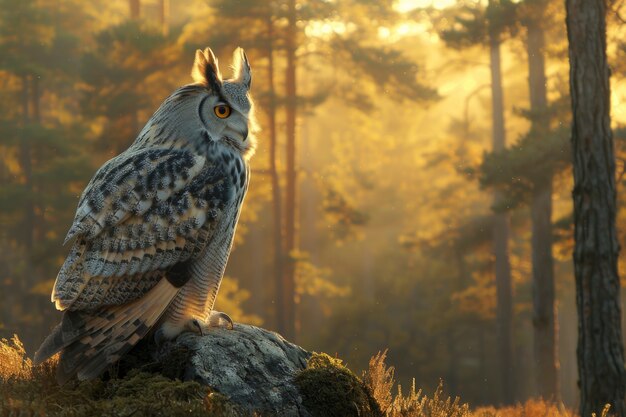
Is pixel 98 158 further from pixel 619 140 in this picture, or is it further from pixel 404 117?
pixel 404 117

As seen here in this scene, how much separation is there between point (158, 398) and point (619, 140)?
14.8 metres

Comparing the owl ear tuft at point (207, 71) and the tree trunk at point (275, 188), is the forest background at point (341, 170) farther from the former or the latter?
the owl ear tuft at point (207, 71)

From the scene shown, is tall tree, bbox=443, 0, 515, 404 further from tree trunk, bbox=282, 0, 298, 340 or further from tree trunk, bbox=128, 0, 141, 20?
tree trunk, bbox=128, 0, 141, 20

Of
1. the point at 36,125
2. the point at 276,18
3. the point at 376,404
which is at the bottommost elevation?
the point at 376,404

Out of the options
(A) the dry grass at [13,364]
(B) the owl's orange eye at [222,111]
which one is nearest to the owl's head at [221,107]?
(B) the owl's orange eye at [222,111]

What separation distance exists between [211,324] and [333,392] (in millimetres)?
998

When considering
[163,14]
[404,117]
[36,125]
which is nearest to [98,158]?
[36,125]

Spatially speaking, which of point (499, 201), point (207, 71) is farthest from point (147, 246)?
point (499, 201)

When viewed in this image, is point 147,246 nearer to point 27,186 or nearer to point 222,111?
point 222,111

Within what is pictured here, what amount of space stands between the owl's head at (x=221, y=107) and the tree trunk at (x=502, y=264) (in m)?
18.6

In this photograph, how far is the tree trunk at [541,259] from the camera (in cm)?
1875

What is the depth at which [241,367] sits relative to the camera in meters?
4.84

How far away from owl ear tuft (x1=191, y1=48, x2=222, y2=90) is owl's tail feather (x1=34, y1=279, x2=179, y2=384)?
4.78 feet

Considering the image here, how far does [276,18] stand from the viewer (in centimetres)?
2119
